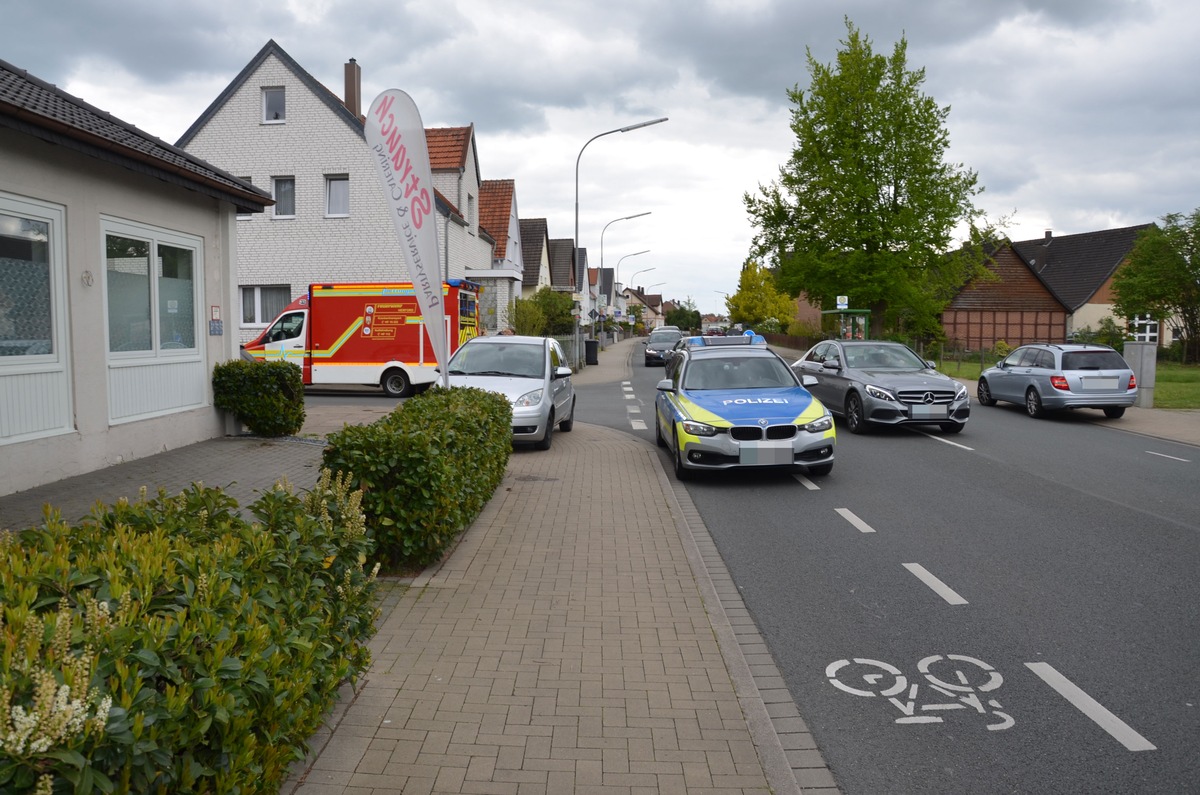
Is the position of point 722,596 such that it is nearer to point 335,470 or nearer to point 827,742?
point 827,742

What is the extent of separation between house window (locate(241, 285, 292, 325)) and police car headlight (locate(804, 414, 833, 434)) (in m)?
23.0

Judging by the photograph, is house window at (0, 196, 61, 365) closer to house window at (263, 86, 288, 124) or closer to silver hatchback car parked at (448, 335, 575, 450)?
silver hatchback car parked at (448, 335, 575, 450)

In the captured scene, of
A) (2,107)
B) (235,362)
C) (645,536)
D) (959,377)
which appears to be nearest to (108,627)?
(645,536)

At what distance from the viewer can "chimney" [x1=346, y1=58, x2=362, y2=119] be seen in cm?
3334

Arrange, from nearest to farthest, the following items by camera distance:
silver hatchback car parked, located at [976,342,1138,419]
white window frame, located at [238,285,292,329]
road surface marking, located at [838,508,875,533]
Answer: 1. road surface marking, located at [838,508,875,533]
2. silver hatchback car parked, located at [976,342,1138,419]
3. white window frame, located at [238,285,292,329]

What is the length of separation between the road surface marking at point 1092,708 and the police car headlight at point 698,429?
5729 millimetres

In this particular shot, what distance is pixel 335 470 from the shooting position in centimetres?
662

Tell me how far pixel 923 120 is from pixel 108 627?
1567 inches

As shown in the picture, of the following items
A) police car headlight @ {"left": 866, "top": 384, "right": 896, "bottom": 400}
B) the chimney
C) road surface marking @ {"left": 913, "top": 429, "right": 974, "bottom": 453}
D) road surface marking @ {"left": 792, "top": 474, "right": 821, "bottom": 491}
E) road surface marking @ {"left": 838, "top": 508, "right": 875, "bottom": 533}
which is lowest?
road surface marking @ {"left": 838, "top": 508, "right": 875, "bottom": 533}

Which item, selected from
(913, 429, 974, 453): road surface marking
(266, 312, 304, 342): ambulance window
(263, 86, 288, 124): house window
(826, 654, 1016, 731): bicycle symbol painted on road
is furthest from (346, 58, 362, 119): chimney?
(826, 654, 1016, 731): bicycle symbol painted on road

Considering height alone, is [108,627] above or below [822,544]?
above

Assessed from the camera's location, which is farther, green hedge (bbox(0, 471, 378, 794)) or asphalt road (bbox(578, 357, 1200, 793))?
asphalt road (bbox(578, 357, 1200, 793))

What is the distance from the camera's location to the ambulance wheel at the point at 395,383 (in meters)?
22.2

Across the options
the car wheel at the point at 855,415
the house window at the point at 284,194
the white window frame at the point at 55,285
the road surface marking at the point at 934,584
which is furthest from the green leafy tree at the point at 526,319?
the road surface marking at the point at 934,584
